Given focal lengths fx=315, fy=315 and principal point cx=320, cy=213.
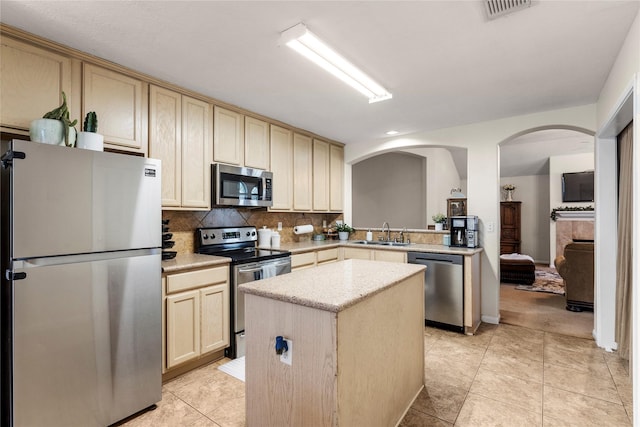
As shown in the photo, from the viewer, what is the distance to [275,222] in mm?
4148

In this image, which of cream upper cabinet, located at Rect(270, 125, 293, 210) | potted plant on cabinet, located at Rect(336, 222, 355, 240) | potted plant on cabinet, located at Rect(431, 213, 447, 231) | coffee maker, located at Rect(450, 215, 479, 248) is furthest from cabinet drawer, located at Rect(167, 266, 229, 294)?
potted plant on cabinet, located at Rect(431, 213, 447, 231)

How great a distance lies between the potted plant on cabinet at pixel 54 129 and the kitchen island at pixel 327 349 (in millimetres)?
1384

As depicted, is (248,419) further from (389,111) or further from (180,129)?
(389,111)

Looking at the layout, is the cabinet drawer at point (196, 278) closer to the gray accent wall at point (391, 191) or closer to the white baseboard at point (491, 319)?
the white baseboard at point (491, 319)

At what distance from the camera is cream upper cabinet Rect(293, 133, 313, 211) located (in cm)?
406

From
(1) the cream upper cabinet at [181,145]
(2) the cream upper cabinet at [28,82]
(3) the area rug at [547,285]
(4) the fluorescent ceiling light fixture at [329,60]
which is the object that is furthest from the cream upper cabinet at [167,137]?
(3) the area rug at [547,285]

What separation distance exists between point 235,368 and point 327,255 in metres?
1.80

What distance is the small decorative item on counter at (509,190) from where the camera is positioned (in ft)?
27.5

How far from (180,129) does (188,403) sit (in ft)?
7.08

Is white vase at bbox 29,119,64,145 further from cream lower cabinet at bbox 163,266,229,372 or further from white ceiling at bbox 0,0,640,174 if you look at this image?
cream lower cabinet at bbox 163,266,229,372

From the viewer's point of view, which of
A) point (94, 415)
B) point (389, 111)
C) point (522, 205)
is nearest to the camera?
point (94, 415)

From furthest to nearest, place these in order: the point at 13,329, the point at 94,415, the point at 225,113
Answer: the point at 225,113 < the point at 94,415 < the point at 13,329

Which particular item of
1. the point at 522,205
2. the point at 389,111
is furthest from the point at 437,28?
the point at 522,205

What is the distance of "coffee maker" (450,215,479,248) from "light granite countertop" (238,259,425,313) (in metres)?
1.86
